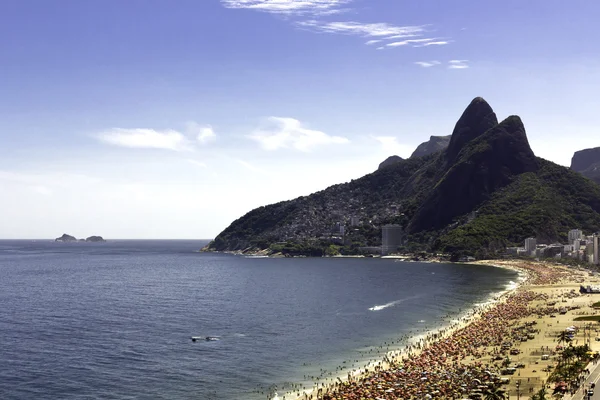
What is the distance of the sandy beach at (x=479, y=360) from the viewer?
53.8 meters

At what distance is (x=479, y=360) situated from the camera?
66.4 metres

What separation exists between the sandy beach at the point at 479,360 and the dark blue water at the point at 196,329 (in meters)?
6.30

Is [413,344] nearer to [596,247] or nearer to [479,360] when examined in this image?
[479,360]

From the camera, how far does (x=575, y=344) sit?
70375mm

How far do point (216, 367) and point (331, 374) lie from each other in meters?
14.7

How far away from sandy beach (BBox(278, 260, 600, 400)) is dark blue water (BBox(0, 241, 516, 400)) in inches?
248

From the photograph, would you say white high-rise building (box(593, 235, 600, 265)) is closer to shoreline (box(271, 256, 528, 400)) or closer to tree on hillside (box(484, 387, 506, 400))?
shoreline (box(271, 256, 528, 400))

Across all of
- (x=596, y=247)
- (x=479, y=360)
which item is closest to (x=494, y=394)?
(x=479, y=360)

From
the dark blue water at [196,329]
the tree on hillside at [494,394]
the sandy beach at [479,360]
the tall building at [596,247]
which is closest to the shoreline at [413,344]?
the sandy beach at [479,360]

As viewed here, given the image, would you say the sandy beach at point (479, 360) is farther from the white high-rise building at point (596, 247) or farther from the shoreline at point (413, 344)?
the white high-rise building at point (596, 247)

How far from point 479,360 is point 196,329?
4790 cm

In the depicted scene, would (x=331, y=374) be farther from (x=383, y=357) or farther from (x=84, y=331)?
(x=84, y=331)

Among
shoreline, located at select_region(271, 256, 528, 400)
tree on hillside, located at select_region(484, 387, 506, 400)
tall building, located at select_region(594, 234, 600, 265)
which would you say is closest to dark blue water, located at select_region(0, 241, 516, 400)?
shoreline, located at select_region(271, 256, 528, 400)

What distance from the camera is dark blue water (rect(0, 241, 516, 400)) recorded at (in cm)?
6150
